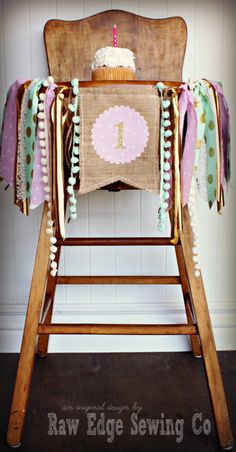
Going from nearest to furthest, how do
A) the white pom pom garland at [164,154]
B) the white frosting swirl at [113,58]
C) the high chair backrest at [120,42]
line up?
1. the white pom pom garland at [164,154]
2. the white frosting swirl at [113,58]
3. the high chair backrest at [120,42]

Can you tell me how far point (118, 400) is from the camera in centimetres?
107

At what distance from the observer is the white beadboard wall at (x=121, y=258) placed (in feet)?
4.19

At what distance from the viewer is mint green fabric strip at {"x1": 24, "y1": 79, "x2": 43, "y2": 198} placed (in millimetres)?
814

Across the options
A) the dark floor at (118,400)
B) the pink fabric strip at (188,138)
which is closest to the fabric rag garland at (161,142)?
the pink fabric strip at (188,138)

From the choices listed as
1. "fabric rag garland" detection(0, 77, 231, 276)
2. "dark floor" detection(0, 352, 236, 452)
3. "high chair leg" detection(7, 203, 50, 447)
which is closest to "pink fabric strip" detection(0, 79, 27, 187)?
"fabric rag garland" detection(0, 77, 231, 276)

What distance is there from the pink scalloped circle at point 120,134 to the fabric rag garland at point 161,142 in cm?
4

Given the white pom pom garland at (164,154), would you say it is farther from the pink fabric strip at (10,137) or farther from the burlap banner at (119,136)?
the pink fabric strip at (10,137)

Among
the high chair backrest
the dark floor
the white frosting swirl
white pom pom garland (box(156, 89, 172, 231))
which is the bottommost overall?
the dark floor

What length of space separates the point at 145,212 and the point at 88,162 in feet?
1.83

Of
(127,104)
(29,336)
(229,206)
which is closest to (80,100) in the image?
(127,104)

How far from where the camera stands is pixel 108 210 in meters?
1.34

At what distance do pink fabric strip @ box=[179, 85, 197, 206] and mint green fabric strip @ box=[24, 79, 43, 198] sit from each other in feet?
0.92

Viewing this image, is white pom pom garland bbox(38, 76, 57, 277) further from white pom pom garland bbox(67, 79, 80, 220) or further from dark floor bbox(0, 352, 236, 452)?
dark floor bbox(0, 352, 236, 452)

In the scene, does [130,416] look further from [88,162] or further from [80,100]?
[80,100]
